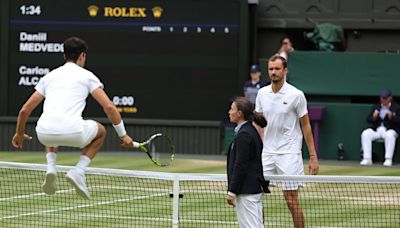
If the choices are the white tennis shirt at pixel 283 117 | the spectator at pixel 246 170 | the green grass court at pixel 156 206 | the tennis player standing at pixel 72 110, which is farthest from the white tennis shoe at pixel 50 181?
the green grass court at pixel 156 206

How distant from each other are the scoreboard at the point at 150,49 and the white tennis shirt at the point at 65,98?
1387 cm

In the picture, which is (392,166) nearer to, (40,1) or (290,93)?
(40,1)

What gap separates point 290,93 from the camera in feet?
42.0

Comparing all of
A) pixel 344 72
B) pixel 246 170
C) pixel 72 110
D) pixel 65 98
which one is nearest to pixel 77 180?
pixel 72 110

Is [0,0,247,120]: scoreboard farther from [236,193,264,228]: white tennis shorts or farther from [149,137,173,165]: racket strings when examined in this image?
[236,193,264,228]: white tennis shorts

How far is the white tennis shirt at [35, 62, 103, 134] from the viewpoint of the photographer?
10.6m

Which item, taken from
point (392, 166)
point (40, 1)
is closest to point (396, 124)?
point (392, 166)

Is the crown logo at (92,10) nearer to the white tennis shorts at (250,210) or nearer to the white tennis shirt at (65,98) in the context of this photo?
the white tennis shorts at (250,210)

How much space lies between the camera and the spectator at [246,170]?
11.4 m

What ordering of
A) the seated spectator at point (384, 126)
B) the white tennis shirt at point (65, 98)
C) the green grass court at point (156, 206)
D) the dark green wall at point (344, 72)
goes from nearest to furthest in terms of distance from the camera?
the white tennis shirt at point (65, 98)
the green grass court at point (156, 206)
the seated spectator at point (384, 126)
the dark green wall at point (344, 72)

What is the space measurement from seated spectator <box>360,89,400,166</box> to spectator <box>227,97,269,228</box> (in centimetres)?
1222

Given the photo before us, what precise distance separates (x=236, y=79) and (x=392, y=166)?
3910mm

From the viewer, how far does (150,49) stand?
Result: 24781mm

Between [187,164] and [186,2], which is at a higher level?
[186,2]
